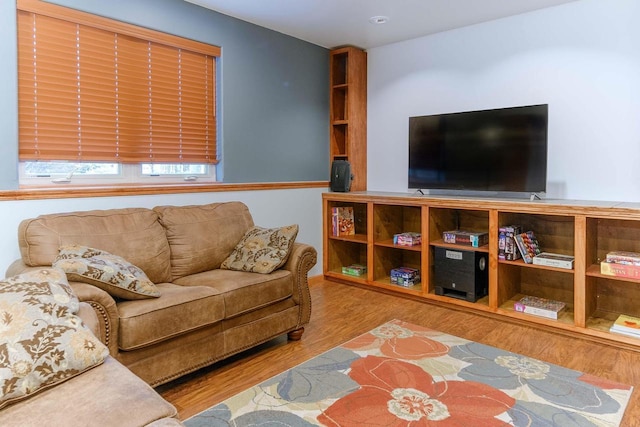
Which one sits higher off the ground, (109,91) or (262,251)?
(109,91)

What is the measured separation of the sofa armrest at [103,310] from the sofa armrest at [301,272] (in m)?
1.15

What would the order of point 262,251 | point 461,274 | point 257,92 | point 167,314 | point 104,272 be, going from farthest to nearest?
1. point 257,92
2. point 461,274
3. point 262,251
4. point 167,314
5. point 104,272

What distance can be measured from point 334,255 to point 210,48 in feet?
7.60

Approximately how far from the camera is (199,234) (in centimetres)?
290

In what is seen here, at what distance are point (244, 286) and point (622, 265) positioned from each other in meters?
2.41

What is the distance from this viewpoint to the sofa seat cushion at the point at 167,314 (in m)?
2.01

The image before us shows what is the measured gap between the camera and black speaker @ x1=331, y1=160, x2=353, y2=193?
4.39 meters

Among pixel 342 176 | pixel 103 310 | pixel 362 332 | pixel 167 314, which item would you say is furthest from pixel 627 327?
pixel 103 310

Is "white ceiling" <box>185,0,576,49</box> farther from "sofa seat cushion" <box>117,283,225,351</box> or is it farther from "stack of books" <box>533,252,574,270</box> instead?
"sofa seat cushion" <box>117,283,225,351</box>

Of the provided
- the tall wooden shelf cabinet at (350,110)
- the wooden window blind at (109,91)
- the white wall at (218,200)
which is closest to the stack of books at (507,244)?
the tall wooden shelf cabinet at (350,110)

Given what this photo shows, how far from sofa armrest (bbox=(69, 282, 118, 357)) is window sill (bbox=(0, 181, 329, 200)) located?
908mm

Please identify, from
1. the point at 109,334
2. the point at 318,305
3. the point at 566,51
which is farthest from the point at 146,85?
the point at 566,51

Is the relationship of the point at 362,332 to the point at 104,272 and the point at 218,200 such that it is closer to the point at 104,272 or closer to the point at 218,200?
the point at 218,200

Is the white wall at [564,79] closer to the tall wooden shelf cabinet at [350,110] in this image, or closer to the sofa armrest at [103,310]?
the tall wooden shelf cabinet at [350,110]
